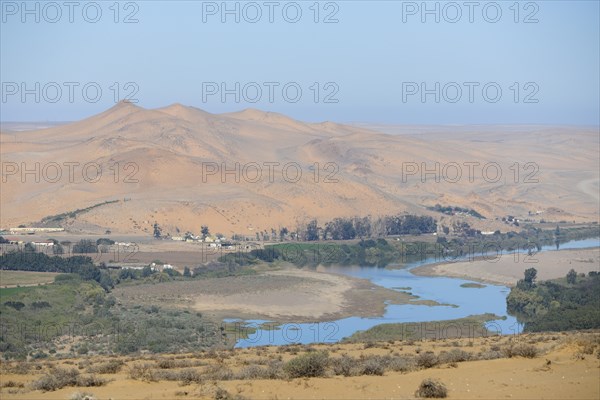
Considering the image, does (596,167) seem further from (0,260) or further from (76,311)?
(76,311)

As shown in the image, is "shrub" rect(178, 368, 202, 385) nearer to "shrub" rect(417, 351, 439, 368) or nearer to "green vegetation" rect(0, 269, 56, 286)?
"shrub" rect(417, 351, 439, 368)

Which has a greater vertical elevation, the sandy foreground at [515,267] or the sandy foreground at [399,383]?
the sandy foreground at [399,383]

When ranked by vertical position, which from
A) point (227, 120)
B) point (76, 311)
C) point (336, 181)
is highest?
point (227, 120)

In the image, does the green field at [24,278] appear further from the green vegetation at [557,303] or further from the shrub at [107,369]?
the shrub at [107,369]

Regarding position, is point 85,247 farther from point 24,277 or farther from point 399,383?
point 399,383

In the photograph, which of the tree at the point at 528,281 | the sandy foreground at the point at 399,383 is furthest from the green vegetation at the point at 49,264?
the sandy foreground at the point at 399,383

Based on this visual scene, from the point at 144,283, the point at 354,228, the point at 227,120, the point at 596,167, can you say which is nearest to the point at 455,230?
the point at 354,228

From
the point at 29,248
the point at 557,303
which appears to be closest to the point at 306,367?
the point at 557,303
